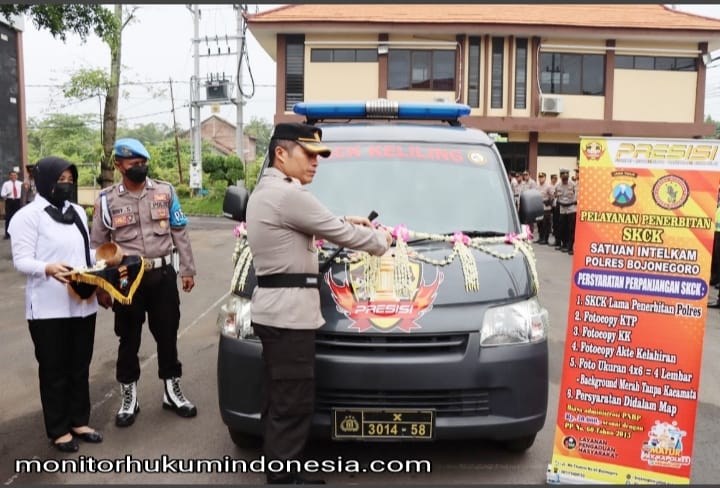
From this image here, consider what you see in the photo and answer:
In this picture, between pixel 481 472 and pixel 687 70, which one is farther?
pixel 687 70

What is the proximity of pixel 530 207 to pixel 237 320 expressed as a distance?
2196 millimetres

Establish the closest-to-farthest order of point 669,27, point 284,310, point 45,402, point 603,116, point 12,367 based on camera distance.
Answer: point 284,310, point 45,402, point 12,367, point 669,27, point 603,116

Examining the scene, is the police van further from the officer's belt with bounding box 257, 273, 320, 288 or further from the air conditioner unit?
the air conditioner unit

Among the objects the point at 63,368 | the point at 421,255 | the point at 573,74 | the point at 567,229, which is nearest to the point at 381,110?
the point at 421,255

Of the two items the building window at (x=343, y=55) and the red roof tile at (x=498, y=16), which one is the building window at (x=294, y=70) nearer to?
the building window at (x=343, y=55)

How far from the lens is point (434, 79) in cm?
2528

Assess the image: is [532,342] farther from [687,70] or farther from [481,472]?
[687,70]

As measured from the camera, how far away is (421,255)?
3785 mm

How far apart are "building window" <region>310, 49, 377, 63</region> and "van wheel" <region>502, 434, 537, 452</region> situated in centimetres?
2241

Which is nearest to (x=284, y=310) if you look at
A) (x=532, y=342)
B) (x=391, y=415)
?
(x=391, y=415)

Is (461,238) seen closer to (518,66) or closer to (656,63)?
(518,66)

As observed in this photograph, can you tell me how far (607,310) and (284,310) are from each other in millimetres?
1694

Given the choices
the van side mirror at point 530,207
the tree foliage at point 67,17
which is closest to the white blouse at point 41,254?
the van side mirror at point 530,207

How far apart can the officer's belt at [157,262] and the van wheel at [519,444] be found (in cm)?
258
